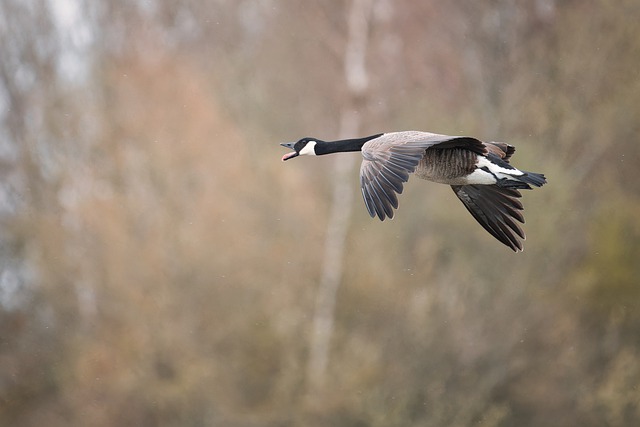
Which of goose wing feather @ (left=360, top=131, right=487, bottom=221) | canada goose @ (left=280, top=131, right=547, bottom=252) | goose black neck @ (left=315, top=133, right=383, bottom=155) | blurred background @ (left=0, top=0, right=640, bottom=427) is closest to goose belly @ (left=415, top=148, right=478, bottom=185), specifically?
canada goose @ (left=280, top=131, right=547, bottom=252)

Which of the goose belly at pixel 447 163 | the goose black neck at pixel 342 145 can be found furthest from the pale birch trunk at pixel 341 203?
the goose belly at pixel 447 163

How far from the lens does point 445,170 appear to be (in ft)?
31.6

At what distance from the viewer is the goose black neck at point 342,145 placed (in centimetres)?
998

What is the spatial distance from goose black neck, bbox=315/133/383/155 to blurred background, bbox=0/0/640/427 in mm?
10046

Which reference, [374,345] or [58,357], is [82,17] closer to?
[58,357]

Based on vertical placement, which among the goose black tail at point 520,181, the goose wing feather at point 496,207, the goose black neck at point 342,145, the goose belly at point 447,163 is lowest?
the goose wing feather at point 496,207

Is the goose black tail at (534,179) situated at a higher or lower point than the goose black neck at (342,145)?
lower

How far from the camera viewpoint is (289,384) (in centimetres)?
2072

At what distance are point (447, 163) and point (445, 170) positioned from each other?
2.2 inches

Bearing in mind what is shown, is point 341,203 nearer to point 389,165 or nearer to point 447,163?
point 447,163

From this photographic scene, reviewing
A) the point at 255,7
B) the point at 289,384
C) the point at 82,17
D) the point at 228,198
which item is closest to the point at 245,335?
the point at 289,384

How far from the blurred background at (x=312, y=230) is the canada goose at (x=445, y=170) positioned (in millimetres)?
10111

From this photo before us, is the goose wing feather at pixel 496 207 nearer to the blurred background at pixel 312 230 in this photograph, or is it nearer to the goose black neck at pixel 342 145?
the goose black neck at pixel 342 145

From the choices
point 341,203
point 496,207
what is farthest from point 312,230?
point 496,207
